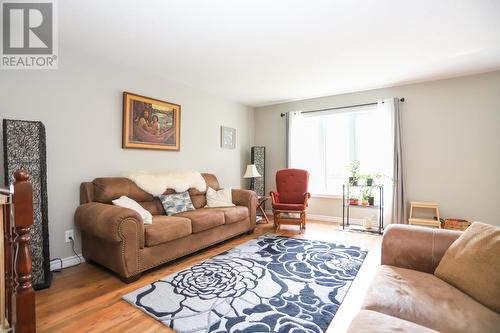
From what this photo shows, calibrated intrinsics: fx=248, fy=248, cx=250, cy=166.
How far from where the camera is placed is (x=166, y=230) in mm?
2549

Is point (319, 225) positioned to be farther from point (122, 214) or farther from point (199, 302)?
point (122, 214)

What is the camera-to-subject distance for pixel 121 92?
324cm

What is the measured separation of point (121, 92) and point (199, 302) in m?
2.73

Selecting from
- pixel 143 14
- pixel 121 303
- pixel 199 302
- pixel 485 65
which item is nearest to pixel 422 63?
pixel 485 65

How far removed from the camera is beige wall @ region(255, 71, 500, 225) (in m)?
3.51

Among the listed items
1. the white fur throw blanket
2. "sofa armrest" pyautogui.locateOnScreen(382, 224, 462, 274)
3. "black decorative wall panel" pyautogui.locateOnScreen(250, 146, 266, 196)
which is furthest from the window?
"sofa armrest" pyautogui.locateOnScreen(382, 224, 462, 274)

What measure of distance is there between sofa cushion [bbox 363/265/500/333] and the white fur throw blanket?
105 inches

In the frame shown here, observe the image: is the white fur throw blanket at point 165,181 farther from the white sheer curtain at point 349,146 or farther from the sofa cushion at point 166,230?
the white sheer curtain at point 349,146

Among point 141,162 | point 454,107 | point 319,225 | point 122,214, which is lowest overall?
point 319,225

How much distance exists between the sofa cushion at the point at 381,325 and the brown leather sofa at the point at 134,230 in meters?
1.98

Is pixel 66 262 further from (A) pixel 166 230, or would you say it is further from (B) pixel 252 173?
(B) pixel 252 173

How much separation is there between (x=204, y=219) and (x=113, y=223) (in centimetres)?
105

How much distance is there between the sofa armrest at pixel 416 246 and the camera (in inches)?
63.4

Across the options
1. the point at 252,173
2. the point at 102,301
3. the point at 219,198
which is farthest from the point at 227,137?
the point at 102,301
